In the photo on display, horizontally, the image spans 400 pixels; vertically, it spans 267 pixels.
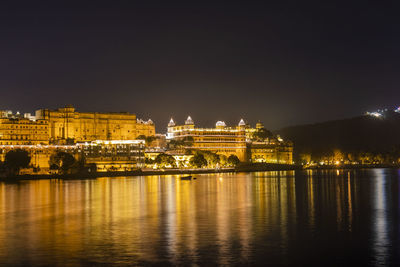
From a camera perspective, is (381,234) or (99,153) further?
(99,153)

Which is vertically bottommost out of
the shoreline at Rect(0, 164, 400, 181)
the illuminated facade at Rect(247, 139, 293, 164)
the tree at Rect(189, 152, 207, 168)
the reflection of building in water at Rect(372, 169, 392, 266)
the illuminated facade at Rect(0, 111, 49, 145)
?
the reflection of building in water at Rect(372, 169, 392, 266)

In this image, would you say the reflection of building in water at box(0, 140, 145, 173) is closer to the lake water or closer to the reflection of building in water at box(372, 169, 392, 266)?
the lake water

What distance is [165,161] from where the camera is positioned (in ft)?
381

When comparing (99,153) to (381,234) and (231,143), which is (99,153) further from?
(381,234)

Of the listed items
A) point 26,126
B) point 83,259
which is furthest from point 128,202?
point 26,126

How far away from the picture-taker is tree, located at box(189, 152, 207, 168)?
11738 cm

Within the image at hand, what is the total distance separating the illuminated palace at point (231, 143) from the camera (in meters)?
141

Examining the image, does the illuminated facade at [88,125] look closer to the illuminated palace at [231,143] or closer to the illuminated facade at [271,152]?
the illuminated palace at [231,143]

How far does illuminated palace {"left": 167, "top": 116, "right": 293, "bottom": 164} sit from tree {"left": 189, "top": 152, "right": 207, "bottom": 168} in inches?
607

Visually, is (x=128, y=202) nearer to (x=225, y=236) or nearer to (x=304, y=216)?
(x=304, y=216)

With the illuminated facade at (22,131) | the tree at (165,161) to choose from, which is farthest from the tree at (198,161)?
the illuminated facade at (22,131)

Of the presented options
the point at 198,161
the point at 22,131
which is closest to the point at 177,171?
the point at 198,161

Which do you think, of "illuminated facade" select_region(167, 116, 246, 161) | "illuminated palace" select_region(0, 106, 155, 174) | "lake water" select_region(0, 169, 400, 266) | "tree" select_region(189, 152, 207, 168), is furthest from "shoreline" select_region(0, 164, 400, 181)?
"lake water" select_region(0, 169, 400, 266)

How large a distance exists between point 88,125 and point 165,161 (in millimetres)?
22428
